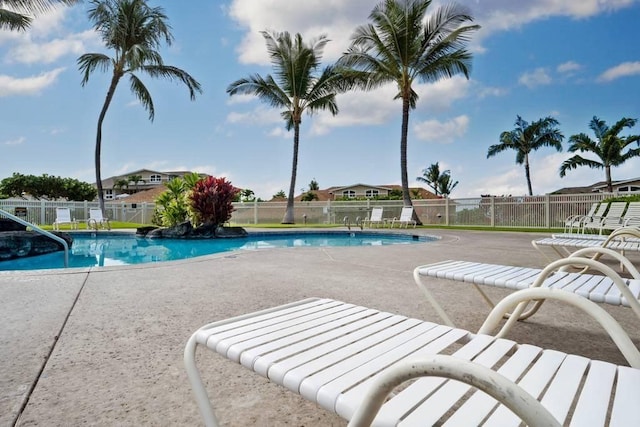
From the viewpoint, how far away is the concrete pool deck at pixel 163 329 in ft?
5.26

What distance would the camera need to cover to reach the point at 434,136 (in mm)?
30328

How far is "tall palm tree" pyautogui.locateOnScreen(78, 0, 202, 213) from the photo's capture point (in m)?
18.0

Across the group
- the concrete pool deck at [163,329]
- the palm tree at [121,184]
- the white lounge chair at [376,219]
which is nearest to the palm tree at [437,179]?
the white lounge chair at [376,219]

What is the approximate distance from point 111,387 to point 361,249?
6203mm

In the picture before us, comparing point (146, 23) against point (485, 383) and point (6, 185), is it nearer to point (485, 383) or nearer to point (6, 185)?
point (485, 383)

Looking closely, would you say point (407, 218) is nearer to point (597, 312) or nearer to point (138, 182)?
point (597, 312)

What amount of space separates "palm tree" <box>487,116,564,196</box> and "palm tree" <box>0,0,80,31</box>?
3588 cm

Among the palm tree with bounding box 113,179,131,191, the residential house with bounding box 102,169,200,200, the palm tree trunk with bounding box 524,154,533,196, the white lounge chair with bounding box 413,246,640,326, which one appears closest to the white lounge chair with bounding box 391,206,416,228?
the white lounge chair with bounding box 413,246,640,326

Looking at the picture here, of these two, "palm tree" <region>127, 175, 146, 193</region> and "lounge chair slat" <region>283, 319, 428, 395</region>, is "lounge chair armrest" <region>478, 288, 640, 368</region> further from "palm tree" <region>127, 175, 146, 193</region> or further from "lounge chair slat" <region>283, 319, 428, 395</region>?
"palm tree" <region>127, 175, 146, 193</region>

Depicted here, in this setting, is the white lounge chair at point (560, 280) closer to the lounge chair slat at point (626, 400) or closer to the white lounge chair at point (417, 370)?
the white lounge chair at point (417, 370)

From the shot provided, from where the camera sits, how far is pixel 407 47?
16.8 m

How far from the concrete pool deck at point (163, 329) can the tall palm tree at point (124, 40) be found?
16.7 meters

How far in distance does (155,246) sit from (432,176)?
157 feet

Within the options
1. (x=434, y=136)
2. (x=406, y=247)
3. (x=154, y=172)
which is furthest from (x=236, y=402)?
(x=154, y=172)
